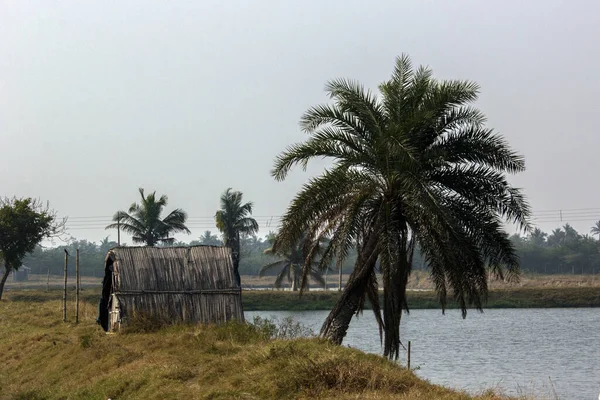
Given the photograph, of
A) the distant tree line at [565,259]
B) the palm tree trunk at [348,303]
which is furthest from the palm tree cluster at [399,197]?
the distant tree line at [565,259]

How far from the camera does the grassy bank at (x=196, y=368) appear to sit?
45.1 feet

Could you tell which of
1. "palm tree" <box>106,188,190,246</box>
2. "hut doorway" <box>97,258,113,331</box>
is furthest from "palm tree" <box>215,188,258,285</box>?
"hut doorway" <box>97,258,113,331</box>

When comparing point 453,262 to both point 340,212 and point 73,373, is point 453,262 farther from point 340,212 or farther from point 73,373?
point 73,373

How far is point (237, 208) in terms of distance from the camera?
7738 cm

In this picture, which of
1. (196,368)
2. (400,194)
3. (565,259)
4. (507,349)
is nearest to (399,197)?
(400,194)

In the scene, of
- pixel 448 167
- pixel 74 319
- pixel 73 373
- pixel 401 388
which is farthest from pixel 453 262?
pixel 74 319

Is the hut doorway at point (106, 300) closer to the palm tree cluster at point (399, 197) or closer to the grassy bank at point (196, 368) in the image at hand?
the grassy bank at point (196, 368)

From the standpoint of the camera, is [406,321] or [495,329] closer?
[495,329]

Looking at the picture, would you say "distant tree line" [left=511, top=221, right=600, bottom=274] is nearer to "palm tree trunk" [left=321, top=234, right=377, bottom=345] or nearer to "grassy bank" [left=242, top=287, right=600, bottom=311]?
"grassy bank" [left=242, top=287, right=600, bottom=311]

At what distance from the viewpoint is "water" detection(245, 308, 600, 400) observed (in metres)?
26.8

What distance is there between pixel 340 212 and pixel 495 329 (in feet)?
107

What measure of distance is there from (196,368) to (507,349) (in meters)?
26.0

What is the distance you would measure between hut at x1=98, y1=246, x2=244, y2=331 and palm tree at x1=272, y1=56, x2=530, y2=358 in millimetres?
4723

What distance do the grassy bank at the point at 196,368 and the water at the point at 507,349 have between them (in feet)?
12.5
